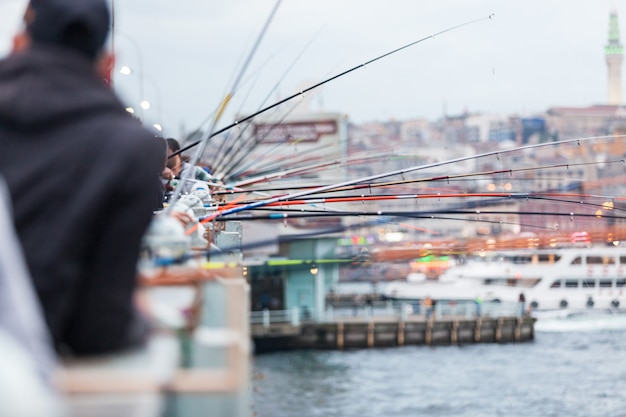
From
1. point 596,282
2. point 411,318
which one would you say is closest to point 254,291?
point 411,318

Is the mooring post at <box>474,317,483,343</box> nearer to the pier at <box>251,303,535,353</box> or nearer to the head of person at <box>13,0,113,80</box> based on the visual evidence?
the pier at <box>251,303,535,353</box>

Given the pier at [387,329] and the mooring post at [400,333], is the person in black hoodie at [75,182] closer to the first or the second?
the pier at [387,329]

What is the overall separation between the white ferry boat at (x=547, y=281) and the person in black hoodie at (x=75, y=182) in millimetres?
67100

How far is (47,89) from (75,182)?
6.6 inches

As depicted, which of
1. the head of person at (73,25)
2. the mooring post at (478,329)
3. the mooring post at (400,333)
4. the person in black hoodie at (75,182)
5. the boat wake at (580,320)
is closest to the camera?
the person in black hoodie at (75,182)

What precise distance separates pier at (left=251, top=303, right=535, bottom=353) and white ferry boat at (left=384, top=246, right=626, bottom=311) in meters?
6.37

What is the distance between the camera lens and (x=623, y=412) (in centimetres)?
3769

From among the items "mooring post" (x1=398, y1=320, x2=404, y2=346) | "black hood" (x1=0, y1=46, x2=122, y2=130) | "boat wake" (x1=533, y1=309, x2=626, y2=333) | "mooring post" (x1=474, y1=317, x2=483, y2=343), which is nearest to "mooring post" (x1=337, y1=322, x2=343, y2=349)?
"mooring post" (x1=398, y1=320, x2=404, y2=346)

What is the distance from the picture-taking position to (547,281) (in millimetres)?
72562

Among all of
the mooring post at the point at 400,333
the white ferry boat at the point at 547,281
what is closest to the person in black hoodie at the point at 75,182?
the mooring post at the point at 400,333

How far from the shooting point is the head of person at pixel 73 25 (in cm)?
245

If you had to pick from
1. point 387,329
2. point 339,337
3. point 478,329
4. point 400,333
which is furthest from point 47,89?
point 478,329

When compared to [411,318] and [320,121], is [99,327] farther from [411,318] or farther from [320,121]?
[320,121]

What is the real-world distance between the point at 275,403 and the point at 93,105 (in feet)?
120
